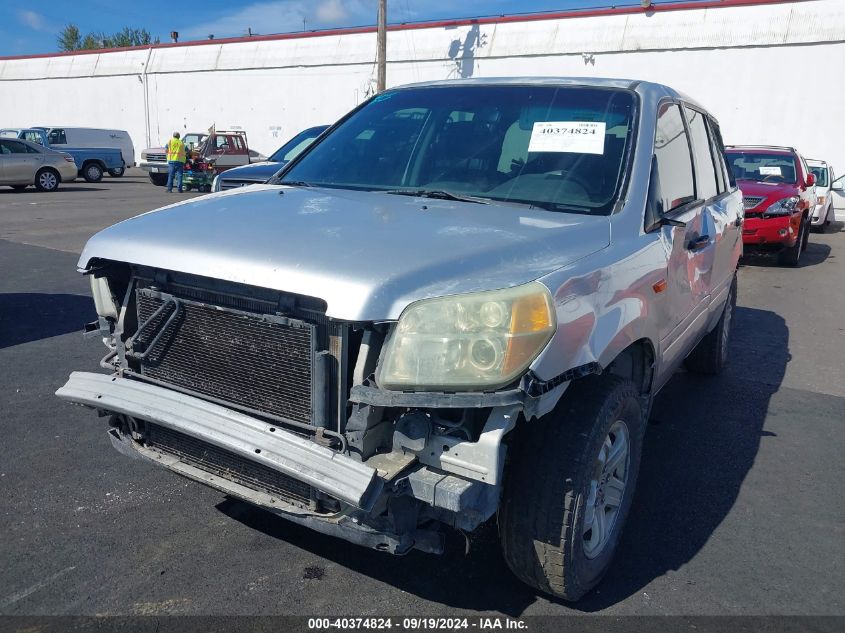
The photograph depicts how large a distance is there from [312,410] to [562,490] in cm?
87

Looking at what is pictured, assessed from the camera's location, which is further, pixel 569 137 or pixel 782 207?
pixel 782 207

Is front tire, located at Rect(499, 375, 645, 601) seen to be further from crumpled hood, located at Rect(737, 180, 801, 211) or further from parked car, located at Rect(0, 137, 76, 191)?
parked car, located at Rect(0, 137, 76, 191)

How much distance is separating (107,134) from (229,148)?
22.4 feet

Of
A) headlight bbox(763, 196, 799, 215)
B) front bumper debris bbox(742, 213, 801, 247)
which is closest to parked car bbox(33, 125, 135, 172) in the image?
front bumper debris bbox(742, 213, 801, 247)

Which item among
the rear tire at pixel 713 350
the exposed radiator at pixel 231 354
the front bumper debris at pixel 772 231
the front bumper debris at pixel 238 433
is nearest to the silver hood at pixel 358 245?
the exposed radiator at pixel 231 354

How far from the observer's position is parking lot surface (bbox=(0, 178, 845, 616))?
2.86 metres

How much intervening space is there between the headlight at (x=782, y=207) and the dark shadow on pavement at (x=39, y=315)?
362 inches

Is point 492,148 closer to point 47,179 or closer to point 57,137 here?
point 47,179

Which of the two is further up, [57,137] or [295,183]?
[295,183]

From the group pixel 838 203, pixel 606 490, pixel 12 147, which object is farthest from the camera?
pixel 12 147

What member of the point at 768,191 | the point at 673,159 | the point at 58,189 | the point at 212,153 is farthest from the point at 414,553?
the point at 212,153

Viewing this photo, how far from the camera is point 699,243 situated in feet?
12.8

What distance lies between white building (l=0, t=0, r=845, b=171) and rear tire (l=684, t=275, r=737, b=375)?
18.3 metres

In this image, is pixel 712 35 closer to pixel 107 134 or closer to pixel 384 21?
pixel 384 21
